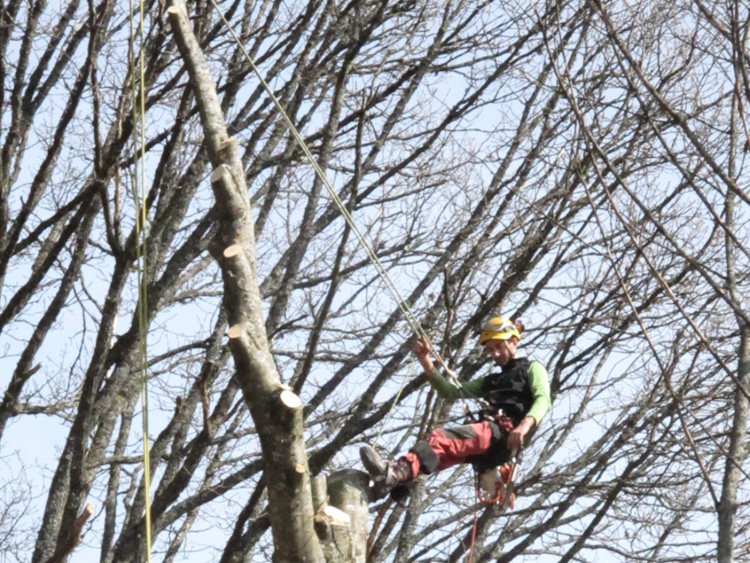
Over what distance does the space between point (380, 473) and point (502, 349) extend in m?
1.37

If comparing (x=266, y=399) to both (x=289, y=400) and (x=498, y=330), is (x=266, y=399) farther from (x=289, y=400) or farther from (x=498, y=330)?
(x=498, y=330)

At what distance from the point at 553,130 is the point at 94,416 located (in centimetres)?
360

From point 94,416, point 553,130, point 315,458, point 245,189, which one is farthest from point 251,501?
point 553,130

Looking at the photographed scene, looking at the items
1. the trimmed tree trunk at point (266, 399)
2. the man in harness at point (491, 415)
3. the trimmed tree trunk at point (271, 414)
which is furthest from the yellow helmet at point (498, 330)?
the trimmed tree trunk at point (271, 414)

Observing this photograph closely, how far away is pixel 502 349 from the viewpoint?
5.44 meters

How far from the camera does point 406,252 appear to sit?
7555 millimetres

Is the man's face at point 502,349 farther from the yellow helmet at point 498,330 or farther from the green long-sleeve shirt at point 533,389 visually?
the green long-sleeve shirt at point 533,389

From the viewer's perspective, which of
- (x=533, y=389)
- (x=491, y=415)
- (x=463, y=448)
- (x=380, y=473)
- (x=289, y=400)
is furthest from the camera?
(x=491, y=415)

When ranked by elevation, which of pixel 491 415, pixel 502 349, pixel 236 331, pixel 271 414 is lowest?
pixel 271 414

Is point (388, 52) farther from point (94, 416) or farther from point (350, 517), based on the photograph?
point (350, 517)

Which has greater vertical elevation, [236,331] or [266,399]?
[236,331]

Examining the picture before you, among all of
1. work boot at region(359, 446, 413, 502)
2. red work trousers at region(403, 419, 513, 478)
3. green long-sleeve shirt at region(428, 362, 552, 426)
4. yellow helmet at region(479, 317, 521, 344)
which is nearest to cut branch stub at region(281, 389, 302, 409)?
work boot at region(359, 446, 413, 502)

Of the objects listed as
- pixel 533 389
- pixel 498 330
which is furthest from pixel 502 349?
pixel 533 389

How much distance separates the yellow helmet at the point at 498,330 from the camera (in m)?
5.35
